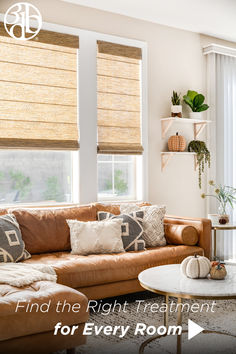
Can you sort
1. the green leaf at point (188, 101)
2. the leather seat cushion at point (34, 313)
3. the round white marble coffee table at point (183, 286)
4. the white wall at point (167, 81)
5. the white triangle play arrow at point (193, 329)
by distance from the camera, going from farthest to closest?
the green leaf at point (188, 101) < the white wall at point (167, 81) < the white triangle play arrow at point (193, 329) < the round white marble coffee table at point (183, 286) < the leather seat cushion at point (34, 313)

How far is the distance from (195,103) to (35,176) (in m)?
2.23

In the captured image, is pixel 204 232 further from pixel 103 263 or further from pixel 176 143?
pixel 176 143

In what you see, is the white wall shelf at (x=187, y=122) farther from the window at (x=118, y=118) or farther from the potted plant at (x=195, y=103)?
the window at (x=118, y=118)

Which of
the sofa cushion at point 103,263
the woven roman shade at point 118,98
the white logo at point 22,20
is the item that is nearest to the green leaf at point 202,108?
the woven roman shade at point 118,98

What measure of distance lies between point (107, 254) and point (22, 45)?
7.00 feet

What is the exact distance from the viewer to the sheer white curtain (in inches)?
221

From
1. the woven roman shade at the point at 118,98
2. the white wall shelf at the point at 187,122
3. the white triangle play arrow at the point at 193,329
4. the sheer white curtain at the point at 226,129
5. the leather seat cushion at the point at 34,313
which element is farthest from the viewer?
the sheer white curtain at the point at 226,129

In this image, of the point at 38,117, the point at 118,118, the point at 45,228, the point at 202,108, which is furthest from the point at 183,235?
the point at 202,108

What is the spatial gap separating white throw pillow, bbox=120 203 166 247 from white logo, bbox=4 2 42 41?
1.97 meters

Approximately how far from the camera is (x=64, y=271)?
316 centimetres

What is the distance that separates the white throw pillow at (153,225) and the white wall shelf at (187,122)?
47.1 inches

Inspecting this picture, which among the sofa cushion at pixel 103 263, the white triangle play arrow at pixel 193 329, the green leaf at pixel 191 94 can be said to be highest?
the green leaf at pixel 191 94

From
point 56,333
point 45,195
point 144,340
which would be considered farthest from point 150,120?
point 56,333

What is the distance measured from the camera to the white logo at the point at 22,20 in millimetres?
3990
